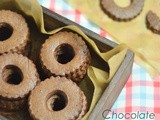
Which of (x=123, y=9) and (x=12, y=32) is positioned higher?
(x=123, y=9)

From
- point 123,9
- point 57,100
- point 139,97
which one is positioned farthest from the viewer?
point 123,9

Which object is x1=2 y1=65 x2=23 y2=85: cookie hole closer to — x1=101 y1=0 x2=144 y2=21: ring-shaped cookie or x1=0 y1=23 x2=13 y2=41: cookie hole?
x1=0 y1=23 x2=13 y2=41: cookie hole

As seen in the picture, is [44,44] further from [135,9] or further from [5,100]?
[135,9]

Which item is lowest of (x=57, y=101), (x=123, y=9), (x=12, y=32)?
(x=57, y=101)

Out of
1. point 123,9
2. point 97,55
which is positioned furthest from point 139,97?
point 123,9

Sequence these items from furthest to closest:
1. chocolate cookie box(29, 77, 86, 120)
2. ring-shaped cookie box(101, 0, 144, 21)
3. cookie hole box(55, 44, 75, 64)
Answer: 1. ring-shaped cookie box(101, 0, 144, 21)
2. cookie hole box(55, 44, 75, 64)
3. chocolate cookie box(29, 77, 86, 120)

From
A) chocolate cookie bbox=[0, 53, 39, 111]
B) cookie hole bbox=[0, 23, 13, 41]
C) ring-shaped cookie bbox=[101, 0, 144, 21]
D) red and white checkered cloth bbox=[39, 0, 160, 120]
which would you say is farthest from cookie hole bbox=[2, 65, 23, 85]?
ring-shaped cookie bbox=[101, 0, 144, 21]

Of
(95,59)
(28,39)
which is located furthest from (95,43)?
(28,39)

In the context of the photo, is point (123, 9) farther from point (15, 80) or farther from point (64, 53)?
point (15, 80)
